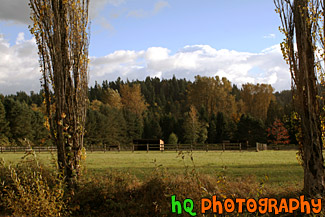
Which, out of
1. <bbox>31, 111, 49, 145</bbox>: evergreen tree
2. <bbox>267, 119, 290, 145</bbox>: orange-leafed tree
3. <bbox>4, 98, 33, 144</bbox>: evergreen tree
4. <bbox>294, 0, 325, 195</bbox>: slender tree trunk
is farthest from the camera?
<bbox>31, 111, 49, 145</bbox>: evergreen tree

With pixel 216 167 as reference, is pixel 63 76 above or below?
above

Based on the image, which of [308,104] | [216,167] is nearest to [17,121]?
[216,167]

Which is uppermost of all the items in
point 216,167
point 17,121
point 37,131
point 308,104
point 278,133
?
point 17,121

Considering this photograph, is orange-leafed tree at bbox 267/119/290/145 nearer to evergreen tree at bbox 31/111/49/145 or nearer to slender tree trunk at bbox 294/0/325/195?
evergreen tree at bbox 31/111/49/145

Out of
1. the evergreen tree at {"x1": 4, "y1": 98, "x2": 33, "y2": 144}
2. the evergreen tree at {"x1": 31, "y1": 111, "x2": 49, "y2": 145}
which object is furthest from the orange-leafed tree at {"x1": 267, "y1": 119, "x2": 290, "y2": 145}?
the evergreen tree at {"x1": 4, "y1": 98, "x2": 33, "y2": 144}

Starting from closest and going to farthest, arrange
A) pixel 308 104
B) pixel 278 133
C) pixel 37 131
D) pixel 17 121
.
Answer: pixel 308 104, pixel 278 133, pixel 17 121, pixel 37 131

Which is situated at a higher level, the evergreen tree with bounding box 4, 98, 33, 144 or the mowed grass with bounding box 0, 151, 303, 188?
the evergreen tree with bounding box 4, 98, 33, 144

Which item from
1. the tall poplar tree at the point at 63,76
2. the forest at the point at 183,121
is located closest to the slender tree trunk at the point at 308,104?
the tall poplar tree at the point at 63,76

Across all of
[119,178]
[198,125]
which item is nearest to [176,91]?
[198,125]

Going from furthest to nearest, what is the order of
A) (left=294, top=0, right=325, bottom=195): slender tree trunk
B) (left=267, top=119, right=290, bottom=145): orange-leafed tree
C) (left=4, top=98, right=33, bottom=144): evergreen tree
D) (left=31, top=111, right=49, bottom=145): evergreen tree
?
(left=31, top=111, right=49, bottom=145): evergreen tree, (left=4, top=98, right=33, bottom=144): evergreen tree, (left=267, top=119, right=290, bottom=145): orange-leafed tree, (left=294, top=0, right=325, bottom=195): slender tree trunk

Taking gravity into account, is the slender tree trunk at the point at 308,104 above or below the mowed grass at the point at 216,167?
above

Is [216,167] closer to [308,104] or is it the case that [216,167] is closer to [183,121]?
[308,104]

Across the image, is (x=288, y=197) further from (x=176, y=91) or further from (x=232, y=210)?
(x=176, y=91)

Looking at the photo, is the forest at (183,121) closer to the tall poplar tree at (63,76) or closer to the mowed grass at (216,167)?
the mowed grass at (216,167)
